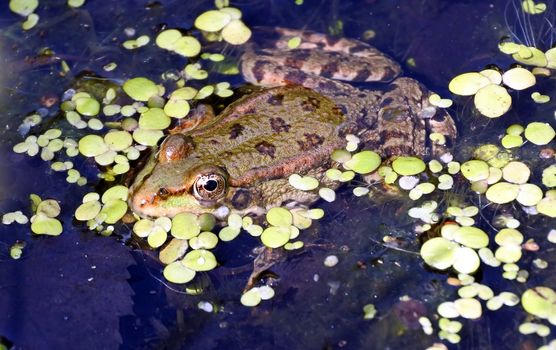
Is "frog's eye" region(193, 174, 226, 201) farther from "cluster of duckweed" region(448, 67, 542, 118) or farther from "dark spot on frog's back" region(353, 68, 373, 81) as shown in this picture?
"cluster of duckweed" region(448, 67, 542, 118)

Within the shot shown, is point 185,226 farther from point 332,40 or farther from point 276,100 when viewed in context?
point 332,40

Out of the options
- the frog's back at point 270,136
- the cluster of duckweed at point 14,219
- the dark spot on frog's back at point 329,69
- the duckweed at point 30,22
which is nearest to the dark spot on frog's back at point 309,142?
the frog's back at point 270,136

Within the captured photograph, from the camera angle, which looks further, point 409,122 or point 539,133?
point 409,122

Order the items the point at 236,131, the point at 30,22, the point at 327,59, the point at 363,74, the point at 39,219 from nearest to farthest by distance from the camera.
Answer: the point at 39,219 → the point at 236,131 → the point at 363,74 → the point at 327,59 → the point at 30,22

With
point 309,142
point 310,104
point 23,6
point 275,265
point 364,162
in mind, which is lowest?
point 275,265

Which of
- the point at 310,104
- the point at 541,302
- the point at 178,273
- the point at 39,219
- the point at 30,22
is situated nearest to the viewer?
the point at 541,302

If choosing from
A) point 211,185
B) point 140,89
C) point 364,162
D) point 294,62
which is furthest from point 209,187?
point 294,62
